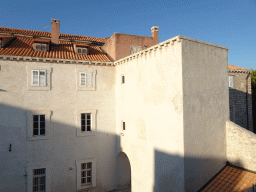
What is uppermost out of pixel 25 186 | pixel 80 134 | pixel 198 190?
pixel 80 134

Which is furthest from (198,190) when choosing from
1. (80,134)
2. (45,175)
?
(45,175)

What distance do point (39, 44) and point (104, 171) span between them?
38.1 ft

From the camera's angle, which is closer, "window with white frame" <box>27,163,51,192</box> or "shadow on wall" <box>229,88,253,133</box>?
"window with white frame" <box>27,163,51,192</box>

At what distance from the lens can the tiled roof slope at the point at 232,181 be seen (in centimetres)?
932

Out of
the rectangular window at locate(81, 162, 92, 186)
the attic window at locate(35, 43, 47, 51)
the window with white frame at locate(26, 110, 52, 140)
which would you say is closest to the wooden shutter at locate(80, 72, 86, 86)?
the window with white frame at locate(26, 110, 52, 140)

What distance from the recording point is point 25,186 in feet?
44.2

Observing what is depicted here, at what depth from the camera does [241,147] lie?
413 inches

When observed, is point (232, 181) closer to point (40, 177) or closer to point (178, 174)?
point (178, 174)

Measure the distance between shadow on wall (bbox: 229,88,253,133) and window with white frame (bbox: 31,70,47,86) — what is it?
58.2 feet

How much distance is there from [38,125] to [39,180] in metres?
4.15

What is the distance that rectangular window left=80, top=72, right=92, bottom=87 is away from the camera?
15.2m

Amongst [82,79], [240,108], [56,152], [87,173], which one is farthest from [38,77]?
[240,108]

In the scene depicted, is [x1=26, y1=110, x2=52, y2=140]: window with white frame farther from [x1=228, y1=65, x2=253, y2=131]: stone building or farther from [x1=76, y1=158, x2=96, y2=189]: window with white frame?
[x1=228, y1=65, x2=253, y2=131]: stone building

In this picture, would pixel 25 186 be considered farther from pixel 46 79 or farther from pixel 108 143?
pixel 46 79
